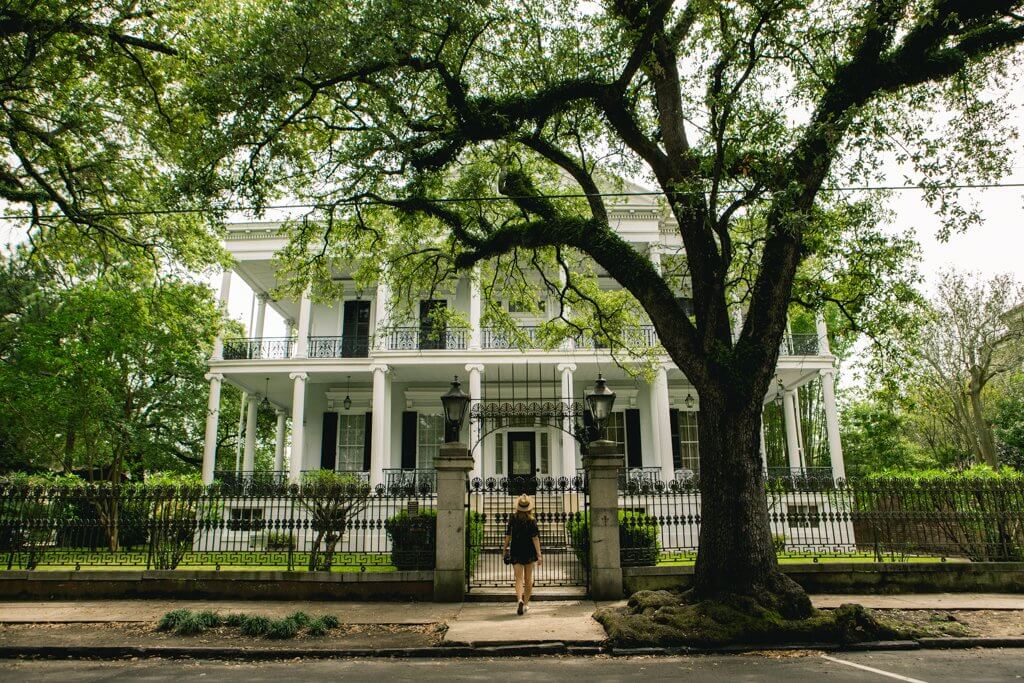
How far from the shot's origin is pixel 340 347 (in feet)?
64.0

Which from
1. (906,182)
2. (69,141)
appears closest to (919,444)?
(906,182)

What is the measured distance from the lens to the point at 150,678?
5578mm

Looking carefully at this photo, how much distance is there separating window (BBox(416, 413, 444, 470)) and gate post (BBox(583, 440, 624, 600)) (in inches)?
420

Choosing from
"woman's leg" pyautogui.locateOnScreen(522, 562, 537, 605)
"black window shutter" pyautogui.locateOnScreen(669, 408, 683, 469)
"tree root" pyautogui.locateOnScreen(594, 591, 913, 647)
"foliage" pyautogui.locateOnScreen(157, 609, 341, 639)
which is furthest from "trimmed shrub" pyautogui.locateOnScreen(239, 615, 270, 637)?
"black window shutter" pyautogui.locateOnScreen(669, 408, 683, 469)

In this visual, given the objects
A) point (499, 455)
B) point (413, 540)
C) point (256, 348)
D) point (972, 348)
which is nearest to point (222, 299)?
point (256, 348)

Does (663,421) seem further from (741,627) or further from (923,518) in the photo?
(741,627)

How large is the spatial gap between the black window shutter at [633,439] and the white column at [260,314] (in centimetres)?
1176

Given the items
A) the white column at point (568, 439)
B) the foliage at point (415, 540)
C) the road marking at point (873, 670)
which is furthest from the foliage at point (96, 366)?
the road marking at point (873, 670)

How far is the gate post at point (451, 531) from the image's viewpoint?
29.2ft

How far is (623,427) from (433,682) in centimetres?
1460

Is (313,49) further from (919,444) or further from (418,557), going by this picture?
(919,444)

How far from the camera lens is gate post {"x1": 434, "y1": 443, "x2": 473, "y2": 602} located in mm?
8891

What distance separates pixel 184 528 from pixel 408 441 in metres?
9.88

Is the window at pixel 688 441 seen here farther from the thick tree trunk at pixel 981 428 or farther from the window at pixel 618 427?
the thick tree trunk at pixel 981 428
